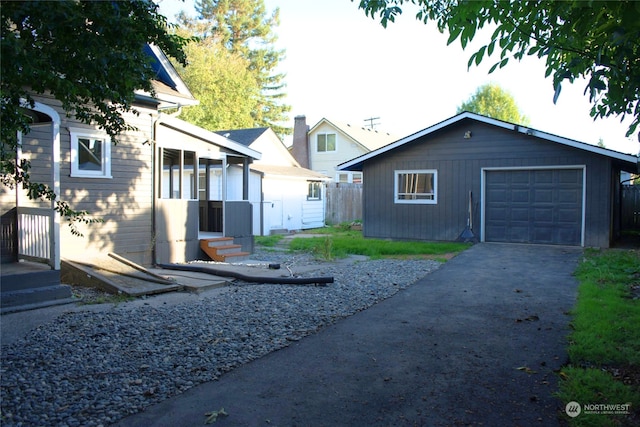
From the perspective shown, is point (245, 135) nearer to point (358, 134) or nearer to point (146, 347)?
point (358, 134)

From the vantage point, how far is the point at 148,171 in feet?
34.2

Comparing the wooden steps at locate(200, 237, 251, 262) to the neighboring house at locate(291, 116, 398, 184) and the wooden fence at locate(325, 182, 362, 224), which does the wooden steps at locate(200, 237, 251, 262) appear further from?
the neighboring house at locate(291, 116, 398, 184)

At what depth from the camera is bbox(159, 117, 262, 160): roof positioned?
35.4 feet

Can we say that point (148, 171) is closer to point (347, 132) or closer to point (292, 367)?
point (292, 367)

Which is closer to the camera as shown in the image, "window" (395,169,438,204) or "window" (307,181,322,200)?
"window" (395,169,438,204)

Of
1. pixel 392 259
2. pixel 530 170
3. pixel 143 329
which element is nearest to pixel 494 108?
pixel 530 170

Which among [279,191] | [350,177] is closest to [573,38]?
[279,191]

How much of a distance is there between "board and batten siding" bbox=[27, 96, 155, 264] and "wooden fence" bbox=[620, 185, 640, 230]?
57.1 feet

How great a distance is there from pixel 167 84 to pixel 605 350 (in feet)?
A: 33.1

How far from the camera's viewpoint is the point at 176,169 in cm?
1822

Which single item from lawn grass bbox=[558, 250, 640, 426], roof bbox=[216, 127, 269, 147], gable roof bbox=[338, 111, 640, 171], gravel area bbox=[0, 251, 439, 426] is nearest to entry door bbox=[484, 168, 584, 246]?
gable roof bbox=[338, 111, 640, 171]

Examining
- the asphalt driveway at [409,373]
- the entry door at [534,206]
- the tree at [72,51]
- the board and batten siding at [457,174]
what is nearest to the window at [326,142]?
the board and batten siding at [457,174]

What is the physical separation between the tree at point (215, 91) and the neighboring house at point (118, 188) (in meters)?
17.7

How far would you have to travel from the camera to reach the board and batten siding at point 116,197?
350 inches
